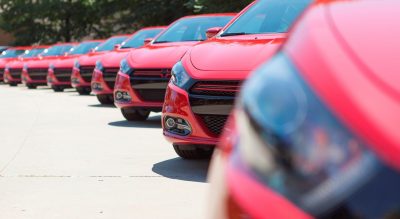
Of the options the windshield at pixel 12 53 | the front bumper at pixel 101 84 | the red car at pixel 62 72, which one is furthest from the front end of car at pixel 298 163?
the windshield at pixel 12 53

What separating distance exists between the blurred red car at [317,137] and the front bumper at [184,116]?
3421 mm

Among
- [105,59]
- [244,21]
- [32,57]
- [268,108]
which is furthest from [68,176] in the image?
[32,57]

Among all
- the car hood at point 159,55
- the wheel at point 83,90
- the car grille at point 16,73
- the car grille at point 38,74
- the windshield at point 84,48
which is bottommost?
the car grille at point 16,73

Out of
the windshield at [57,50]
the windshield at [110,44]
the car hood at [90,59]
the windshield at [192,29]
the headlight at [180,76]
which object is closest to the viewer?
the headlight at [180,76]

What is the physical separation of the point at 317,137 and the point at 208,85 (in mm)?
3853

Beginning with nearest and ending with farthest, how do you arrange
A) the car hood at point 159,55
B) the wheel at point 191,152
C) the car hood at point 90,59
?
1. the wheel at point 191,152
2. the car hood at point 159,55
3. the car hood at point 90,59

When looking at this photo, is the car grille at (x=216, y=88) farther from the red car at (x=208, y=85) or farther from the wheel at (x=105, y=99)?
the wheel at (x=105, y=99)

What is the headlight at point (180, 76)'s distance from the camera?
18.8ft

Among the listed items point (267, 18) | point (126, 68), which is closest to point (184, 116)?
point (267, 18)

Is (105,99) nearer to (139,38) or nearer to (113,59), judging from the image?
(113,59)

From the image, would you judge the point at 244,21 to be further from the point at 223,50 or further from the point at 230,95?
the point at 230,95

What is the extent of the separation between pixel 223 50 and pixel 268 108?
402 cm

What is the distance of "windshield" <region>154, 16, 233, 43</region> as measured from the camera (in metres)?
10.5

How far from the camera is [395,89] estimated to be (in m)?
1.93
